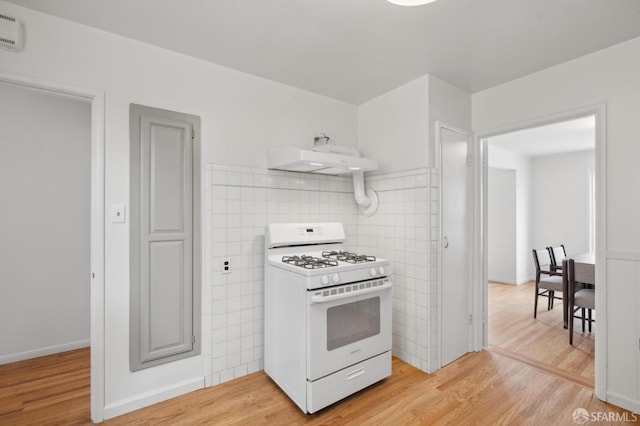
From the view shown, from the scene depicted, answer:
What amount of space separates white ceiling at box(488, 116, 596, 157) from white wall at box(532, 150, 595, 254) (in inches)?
10.2

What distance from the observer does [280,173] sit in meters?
2.69

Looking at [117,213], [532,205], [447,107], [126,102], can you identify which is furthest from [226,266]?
[532,205]

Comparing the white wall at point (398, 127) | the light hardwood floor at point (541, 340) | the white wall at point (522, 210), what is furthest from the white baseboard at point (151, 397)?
the white wall at point (522, 210)

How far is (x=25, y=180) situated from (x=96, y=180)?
4.74 feet

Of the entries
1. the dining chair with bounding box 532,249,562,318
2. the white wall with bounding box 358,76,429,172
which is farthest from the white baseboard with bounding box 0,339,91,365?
the dining chair with bounding box 532,249,562,318

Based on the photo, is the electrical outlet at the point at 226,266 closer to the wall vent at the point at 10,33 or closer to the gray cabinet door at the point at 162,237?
the gray cabinet door at the point at 162,237

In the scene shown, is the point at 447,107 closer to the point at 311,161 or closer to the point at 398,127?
the point at 398,127

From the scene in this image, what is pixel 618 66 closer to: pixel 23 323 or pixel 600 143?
pixel 600 143

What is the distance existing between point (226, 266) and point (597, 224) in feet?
9.01

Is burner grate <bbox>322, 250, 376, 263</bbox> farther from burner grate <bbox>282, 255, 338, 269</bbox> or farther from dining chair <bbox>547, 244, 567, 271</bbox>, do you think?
dining chair <bbox>547, 244, 567, 271</bbox>

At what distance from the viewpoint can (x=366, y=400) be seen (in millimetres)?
2143

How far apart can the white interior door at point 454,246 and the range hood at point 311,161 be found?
685mm

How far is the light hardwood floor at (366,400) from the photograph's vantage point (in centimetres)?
193

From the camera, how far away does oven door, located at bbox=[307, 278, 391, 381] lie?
1.97 m
